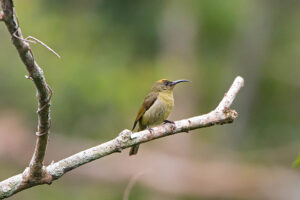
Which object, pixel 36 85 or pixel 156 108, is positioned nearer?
pixel 36 85

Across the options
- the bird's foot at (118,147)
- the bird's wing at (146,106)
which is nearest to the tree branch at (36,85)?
the bird's foot at (118,147)

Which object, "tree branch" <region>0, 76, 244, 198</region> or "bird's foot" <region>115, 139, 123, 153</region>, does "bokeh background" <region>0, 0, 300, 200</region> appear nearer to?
"tree branch" <region>0, 76, 244, 198</region>

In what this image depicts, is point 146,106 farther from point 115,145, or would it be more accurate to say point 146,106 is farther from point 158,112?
point 115,145

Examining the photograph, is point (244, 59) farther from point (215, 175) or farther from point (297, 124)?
point (215, 175)

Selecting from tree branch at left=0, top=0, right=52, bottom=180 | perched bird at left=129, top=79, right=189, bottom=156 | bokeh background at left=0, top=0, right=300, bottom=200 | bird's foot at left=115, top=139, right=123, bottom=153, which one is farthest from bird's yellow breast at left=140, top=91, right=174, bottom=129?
bokeh background at left=0, top=0, right=300, bottom=200

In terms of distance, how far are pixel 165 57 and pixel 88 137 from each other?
151 inches

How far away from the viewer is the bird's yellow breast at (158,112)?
22.7 feet

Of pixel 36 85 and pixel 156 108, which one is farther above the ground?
pixel 36 85

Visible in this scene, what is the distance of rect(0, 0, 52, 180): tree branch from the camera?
10.9 ft

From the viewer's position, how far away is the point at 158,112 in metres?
6.93

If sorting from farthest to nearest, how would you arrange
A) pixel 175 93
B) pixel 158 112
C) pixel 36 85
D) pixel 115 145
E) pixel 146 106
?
1. pixel 175 93
2. pixel 146 106
3. pixel 158 112
4. pixel 115 145
5. pixel 36 85

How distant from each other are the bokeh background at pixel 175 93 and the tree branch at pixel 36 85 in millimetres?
7708

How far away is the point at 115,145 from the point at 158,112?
2.51m

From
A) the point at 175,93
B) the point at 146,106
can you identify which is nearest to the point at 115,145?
the point at 146,106
